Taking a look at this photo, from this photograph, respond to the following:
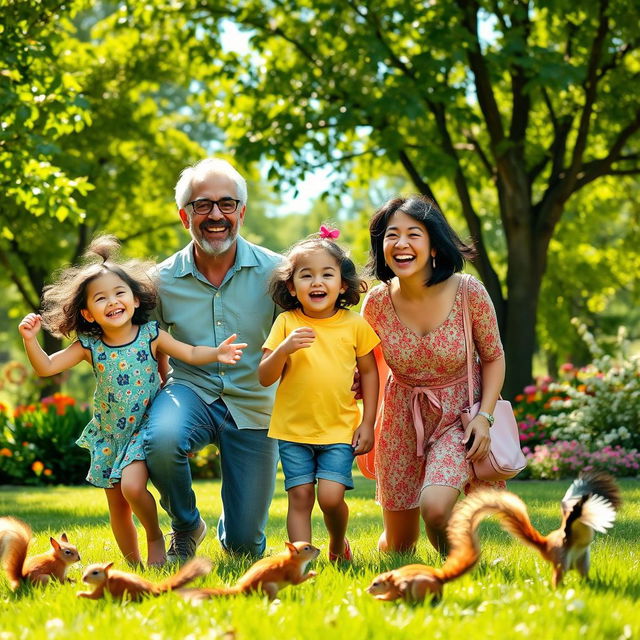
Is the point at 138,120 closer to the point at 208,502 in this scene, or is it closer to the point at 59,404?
the point at 59,404

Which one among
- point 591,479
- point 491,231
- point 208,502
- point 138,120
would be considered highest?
point 138,120

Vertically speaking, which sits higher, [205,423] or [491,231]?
[491,231]

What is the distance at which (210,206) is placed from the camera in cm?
570

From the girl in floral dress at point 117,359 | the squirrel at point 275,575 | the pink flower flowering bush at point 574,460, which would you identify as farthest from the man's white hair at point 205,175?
the pink flower flowering bush at point 574,460

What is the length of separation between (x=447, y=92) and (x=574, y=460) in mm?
4655

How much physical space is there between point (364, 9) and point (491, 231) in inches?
325

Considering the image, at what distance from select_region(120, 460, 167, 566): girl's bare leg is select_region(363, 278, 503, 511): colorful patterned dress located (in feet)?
4.38

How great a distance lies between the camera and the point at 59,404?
13.0 metres

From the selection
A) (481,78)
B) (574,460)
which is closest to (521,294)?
(481,78)

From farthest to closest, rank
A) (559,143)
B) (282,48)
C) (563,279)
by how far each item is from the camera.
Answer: (563,279) → (282,48) → (559,143)

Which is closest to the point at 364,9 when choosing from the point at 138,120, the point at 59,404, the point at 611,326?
the point at 138,120

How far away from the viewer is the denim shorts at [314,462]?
516cm

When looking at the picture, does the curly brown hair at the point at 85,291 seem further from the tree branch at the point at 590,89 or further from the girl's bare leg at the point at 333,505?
the tree branch at the point at 590,89

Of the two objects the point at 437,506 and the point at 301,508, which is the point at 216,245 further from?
the point at 437,506
